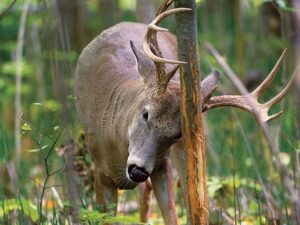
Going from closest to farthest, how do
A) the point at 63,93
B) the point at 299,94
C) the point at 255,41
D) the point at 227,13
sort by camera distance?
the point at 299,94 < the point at 63,93 < the point at 255,41 < the point at 227,13

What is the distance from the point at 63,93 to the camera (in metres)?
3.28

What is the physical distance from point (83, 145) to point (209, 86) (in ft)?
6.18

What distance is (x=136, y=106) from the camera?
482 cm

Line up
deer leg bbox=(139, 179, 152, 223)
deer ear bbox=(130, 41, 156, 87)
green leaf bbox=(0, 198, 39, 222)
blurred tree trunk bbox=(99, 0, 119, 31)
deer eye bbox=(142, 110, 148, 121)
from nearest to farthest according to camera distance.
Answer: deer eye bbox=(142, 110, 148, 121)
deer ear bbox=(130, 41, 156, 87)
green leaf bbox=(0, 198, 39, 222)
deer leg bbox=(139, 179, 152, 223)
blurred tree trunk bbox=(99, 0, 119, 31)

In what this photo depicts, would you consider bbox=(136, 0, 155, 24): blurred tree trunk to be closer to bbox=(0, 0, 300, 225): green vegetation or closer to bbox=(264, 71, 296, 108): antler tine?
bbox=(0, 0, 300, 225): green vegetation

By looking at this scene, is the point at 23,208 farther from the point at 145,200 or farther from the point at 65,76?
the point at 65,76

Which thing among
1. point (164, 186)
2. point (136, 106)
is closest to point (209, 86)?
point (136, 106)

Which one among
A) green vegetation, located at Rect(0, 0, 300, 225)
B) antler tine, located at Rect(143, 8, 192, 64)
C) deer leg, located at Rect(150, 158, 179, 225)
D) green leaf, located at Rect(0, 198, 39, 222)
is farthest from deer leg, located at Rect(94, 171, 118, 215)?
antler tine, located at Rect(143, 8, 192, 64)

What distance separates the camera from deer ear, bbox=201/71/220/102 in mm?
4477

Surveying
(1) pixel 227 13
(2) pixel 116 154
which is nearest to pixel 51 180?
(2) pixel 116 154

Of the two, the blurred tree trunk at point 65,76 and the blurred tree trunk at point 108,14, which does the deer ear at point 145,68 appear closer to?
the blurred tree trunk at point 65,76

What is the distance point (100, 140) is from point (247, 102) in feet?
3.75

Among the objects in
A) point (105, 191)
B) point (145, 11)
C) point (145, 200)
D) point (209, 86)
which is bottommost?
point (145, 200)

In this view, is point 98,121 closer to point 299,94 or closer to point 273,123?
point 299,94
